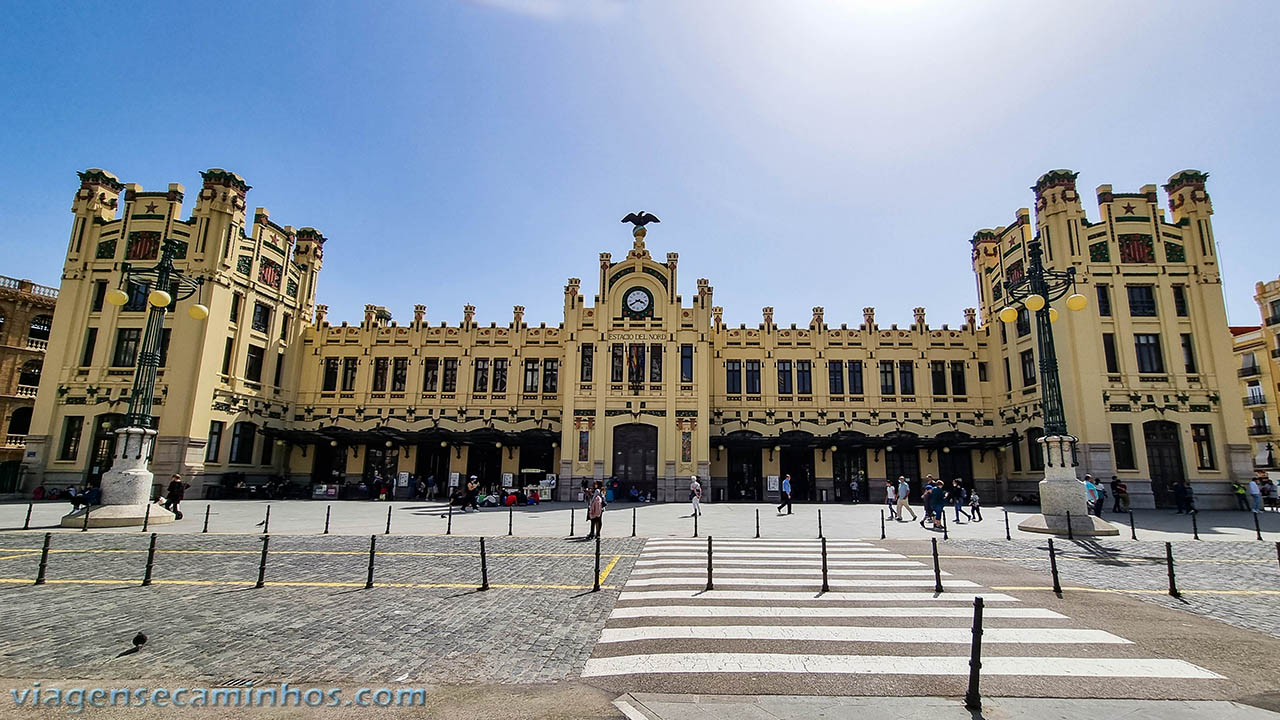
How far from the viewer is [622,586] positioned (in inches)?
405

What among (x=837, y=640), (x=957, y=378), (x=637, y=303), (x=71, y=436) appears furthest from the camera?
(x=957, y=378)

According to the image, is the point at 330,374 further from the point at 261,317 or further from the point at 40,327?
the point at 40,327

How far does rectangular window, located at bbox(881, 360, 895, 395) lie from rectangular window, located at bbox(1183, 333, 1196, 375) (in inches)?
550

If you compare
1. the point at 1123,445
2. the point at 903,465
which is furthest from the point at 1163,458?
the point at 903,465

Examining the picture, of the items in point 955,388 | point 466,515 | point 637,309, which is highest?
point 637,309

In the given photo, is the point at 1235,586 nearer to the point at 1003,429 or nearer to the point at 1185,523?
the point at 1185,523

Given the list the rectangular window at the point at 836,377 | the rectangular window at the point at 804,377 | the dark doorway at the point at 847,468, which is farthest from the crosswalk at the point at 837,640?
the rectangular window at the point at 836,377

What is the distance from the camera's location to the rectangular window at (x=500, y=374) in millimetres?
37562

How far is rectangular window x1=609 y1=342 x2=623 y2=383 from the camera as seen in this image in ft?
113

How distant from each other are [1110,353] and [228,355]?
4763 centimetres

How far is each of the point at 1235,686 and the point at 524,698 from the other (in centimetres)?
695

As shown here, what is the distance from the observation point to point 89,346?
3184cm

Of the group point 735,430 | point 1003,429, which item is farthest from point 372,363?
point 1003,429

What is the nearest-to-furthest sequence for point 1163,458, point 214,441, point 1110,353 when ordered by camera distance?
point 1163,458, point 1110,353, point 214,441
